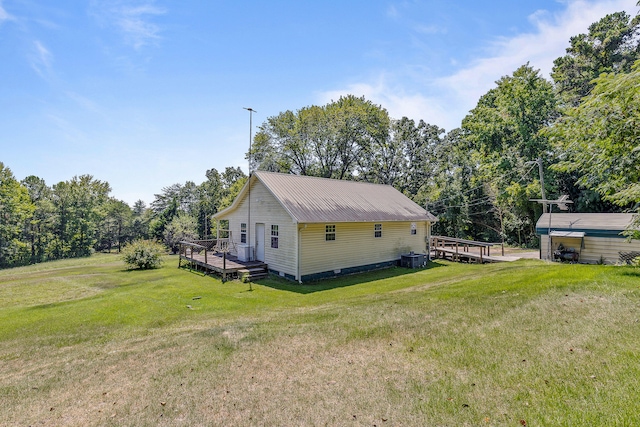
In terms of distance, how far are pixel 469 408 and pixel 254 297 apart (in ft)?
29.6

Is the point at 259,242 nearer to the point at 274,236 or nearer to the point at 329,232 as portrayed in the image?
the point at 274,236

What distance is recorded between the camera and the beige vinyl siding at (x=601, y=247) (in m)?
15.1

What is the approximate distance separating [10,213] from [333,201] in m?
43.5

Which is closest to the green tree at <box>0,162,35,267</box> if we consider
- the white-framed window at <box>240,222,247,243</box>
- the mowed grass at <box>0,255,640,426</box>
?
the white-framed window at <box>240,222,247,243</box>

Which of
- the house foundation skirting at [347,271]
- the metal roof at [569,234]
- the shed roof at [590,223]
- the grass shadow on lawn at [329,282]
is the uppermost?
the shed roof at [590,223]

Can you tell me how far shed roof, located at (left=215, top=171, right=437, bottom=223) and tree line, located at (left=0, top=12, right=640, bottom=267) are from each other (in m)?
9.86

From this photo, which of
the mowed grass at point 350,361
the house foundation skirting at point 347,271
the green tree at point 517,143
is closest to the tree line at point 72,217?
the house foundation skirting at point 347,271

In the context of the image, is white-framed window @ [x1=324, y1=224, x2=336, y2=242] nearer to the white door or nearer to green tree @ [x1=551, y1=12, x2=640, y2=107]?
the white door

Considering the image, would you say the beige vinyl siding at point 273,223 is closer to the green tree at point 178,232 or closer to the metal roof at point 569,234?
the metal roof at point 569,234

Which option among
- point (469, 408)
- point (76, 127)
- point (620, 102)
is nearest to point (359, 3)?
point (620, 102)

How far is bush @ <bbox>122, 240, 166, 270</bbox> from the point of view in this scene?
1823cm

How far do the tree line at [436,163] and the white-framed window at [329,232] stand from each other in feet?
44.5

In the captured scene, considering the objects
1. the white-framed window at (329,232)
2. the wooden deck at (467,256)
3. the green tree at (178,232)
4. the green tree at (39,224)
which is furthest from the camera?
the green tree at (39,224)

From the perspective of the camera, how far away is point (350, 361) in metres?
5.03
